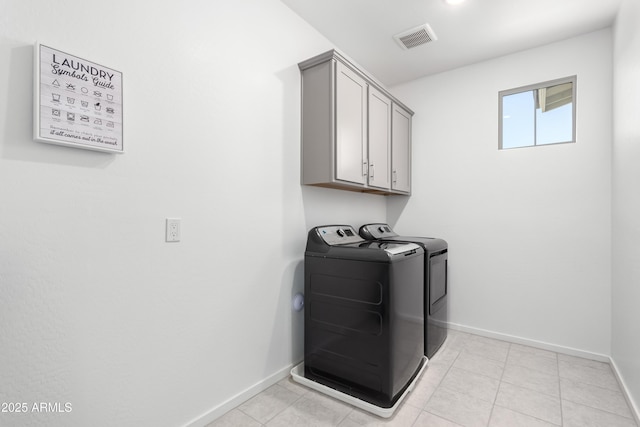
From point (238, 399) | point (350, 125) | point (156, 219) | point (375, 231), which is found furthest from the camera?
point (375, 231)

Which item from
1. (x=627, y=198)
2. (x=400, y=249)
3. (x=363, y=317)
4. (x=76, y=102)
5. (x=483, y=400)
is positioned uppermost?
(x=76, y=102)

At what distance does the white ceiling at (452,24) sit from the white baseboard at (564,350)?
2592 mm

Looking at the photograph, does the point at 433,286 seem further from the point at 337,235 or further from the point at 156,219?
the point at 156,219

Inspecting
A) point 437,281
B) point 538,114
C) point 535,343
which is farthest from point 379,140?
point 535,343

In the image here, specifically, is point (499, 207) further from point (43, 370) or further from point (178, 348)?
point (43, 370)

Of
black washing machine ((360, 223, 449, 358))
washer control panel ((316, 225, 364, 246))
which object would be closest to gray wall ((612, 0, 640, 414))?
black washing machine ((360, 223, 449, 358))

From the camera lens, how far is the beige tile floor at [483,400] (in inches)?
66.1

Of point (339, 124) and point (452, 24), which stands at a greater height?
point (452, 24)

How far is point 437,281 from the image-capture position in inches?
102

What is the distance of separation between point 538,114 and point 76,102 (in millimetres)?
3369

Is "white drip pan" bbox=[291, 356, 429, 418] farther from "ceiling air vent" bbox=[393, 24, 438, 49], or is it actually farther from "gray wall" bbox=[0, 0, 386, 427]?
"ceiling air vent" bbox=[393, 24, 438, 49]

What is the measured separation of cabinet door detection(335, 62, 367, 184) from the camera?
214cm

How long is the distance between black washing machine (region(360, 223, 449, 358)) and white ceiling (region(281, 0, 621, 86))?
5.39 feet

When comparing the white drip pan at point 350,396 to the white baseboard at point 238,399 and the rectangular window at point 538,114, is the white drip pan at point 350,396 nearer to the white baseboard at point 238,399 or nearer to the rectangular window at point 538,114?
the white baseboard at point 238,399
